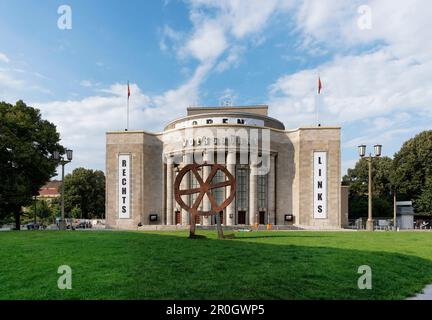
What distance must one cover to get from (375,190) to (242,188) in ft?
136

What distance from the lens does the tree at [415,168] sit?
66750 millimetres

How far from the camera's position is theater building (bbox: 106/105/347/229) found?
2159 inches

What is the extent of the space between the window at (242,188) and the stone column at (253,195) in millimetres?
1612

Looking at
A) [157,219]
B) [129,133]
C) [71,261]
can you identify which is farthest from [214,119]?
[71,261]

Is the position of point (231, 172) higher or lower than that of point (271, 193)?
higher

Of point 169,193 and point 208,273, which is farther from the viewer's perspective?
point 169,193

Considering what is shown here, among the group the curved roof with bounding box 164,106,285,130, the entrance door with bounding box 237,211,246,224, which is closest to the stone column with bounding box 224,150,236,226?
the entrance door with bounding box 237,211,246,224

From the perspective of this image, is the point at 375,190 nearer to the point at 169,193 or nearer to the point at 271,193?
the point at 271,193

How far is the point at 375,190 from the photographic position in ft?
268

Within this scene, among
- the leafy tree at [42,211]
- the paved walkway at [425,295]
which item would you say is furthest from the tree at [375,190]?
the leafy tree at [42,211]

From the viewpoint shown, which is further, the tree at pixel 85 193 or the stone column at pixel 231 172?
the tree at pixel 85 193

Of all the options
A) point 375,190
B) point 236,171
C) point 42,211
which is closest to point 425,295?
point 236,171

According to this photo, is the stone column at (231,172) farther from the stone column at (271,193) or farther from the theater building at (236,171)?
the stone column at (271,193)
